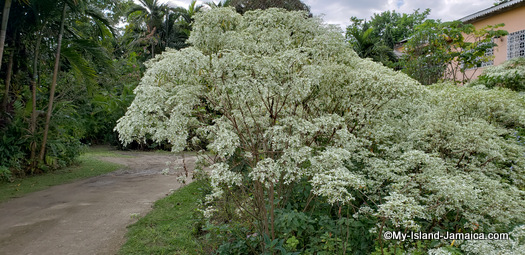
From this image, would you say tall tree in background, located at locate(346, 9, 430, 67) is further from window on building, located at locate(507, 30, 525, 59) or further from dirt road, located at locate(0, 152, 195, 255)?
dirt road, located at locate(0, 152, 195, 255)

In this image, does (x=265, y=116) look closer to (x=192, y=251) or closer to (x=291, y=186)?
(x=291, y=186)

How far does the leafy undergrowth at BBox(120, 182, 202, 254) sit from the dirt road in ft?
0.63

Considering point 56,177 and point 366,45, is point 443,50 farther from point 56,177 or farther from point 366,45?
point 56,177

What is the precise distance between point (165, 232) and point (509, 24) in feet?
54.2

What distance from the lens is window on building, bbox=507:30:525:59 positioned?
12.5 metres

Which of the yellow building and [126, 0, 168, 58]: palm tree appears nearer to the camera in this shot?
the yellow building

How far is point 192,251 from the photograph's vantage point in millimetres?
3924

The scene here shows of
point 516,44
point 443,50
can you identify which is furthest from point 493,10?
point 443,50

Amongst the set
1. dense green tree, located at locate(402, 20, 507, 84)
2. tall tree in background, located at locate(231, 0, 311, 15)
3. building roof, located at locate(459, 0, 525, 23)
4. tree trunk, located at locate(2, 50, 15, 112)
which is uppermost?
building roof, located at locate(459, 0, 525, 23)

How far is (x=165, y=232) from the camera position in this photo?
14.8 ft

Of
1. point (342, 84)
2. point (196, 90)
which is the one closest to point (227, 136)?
point (196, 90)

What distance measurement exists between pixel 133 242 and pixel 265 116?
2614mm

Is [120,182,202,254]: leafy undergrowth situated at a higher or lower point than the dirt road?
lower

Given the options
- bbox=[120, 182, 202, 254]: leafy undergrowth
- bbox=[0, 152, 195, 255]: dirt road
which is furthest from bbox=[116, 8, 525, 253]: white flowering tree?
bbox=[0, 152, 195, 255]: dirt road
